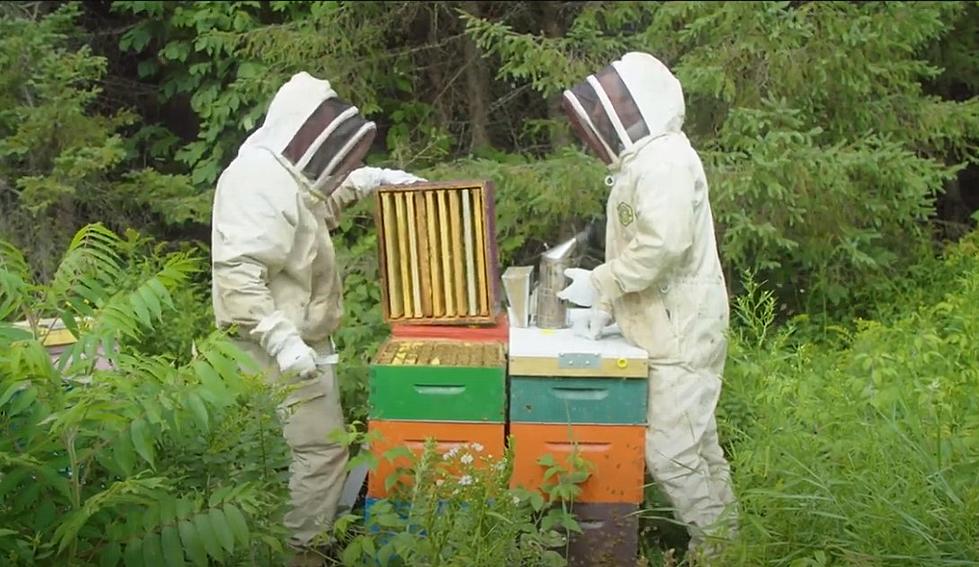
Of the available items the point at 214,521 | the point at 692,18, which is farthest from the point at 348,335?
the point at 214,521

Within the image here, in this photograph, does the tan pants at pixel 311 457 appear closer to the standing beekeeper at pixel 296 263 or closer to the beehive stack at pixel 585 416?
the standing beekeeper at pixel 296 263

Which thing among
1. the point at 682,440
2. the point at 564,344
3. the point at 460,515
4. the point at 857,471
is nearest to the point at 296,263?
the point at 564,344

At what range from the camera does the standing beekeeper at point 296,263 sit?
392 cm

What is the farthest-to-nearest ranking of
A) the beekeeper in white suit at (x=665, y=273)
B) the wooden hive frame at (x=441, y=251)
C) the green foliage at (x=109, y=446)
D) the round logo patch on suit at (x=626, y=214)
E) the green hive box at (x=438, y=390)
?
the wooden hive frame at (x=441, y=251) < the round logo patch on suit at (x=626, y=214) < the beekeeper in white suit at (x=665, y=273) < the green hive box at (x=438, y=390) < the green foliage at (x=109, y=446)

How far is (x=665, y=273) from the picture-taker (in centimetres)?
411

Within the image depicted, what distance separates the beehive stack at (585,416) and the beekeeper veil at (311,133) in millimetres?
1013

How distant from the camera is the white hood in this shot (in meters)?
4.10

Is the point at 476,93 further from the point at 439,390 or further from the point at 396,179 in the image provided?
the point at 439,390

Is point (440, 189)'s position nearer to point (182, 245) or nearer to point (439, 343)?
point (439, 343)

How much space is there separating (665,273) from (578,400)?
0.62 m

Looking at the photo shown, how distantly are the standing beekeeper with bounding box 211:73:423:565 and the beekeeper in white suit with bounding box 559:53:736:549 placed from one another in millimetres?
976

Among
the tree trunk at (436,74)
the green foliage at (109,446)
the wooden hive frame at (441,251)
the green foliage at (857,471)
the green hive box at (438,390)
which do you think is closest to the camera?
the green foliage at (109,446)

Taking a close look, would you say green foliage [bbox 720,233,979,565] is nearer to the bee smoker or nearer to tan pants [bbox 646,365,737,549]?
tan pants [bbox 646,365,737,549]

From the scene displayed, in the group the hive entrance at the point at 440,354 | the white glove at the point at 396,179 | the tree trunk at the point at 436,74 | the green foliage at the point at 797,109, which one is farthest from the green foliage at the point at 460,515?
the tree trunk at the point at 436,74
